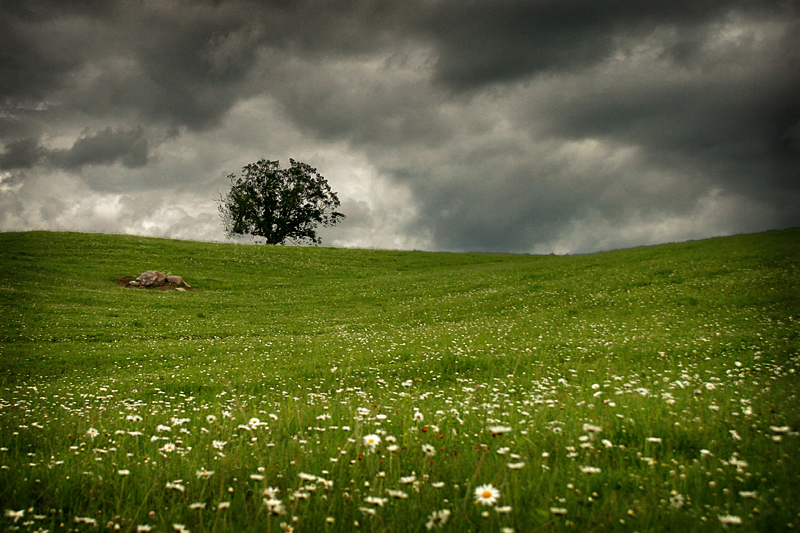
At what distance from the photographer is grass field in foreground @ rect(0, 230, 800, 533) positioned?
3.48 m

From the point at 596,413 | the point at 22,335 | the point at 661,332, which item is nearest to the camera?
the point at 596,413

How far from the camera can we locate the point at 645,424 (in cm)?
561

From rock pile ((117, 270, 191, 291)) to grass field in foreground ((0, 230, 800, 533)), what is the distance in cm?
200

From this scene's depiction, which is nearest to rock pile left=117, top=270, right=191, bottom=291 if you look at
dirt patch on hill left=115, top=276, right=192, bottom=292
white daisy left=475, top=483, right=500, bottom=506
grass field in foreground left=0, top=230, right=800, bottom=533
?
dirt patch on hill left=115, top=276, right=192, bottom=292

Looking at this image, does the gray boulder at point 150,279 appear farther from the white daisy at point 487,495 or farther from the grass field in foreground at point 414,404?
the white daisy at point 487,495

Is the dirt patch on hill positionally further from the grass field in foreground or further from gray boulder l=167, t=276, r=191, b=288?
the grass field in foreground

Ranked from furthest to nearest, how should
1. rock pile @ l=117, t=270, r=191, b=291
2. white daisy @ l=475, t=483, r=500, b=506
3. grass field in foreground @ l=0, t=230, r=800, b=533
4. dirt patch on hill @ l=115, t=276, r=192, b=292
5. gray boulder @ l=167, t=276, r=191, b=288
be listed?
gray boulder @ l=167, t=276, r=191, b=288, rock pile @ l=117, t=270, r=191, b=291, dirt patch on hill @ l=115, t=276, r=192, b=292, grass field in foreground @ l=0, t=230, r=800, b=533, white daisy @ l=475, t=483, r=500, b=506

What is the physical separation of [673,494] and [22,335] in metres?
26.3

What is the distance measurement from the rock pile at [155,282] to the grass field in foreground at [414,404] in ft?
6.57

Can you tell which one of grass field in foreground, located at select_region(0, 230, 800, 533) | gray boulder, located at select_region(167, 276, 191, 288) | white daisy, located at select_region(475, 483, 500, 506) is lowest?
grass field in foreground, located at select_region(0, 230, 800, 533)

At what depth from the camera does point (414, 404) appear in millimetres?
7902

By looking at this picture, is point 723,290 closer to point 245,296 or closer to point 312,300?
point 312,300

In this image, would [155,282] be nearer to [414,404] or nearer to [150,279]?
[150,279]

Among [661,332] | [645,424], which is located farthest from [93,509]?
[661,332]
